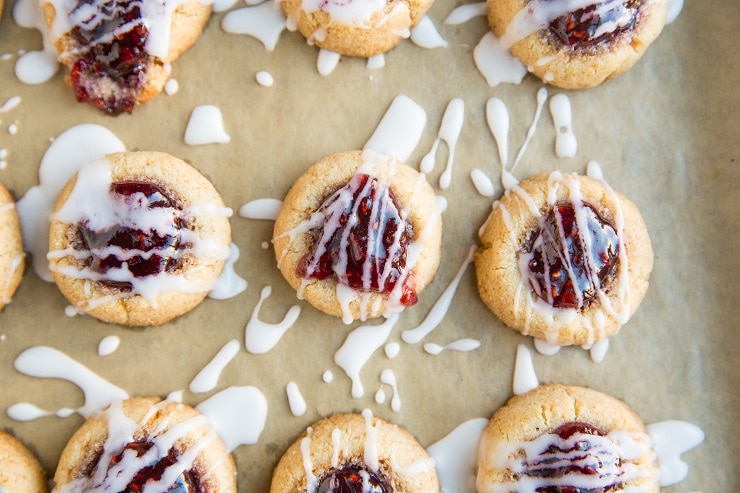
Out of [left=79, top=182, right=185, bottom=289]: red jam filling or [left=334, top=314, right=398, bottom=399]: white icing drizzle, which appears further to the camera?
[left=334, top=314, right=398, bottom=399]: white icing drizzle

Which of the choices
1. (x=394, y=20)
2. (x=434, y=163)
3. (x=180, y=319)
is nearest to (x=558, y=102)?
(x=434, y=163)

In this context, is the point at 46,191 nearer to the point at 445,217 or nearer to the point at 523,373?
the point at 445,217

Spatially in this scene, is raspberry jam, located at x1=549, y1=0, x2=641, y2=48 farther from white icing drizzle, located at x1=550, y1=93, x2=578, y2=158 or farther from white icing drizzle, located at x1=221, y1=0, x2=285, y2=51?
white icing drizzle, located at x1=221, y1=0, x2=285, y2=51

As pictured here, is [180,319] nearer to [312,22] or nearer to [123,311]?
[123,311]

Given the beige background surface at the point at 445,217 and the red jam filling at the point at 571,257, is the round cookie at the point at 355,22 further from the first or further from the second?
the red jam filling at the point at 571,257

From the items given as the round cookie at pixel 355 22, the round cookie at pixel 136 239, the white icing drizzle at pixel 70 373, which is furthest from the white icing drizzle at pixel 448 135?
the white icing drizzle at pixel 70 373

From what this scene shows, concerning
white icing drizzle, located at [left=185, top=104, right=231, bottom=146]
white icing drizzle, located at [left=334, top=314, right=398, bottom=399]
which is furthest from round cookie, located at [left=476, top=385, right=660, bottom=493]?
white icing drizzle, located at [left=185, top=104, right=231, bottom=146]

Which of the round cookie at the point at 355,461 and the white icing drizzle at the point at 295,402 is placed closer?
the round cookie at the point at 355,461
